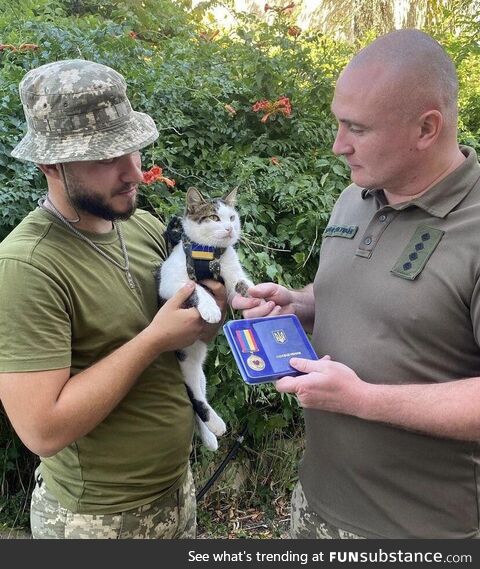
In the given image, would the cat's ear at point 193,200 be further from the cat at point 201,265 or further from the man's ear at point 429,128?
the man's ear at point 429,128

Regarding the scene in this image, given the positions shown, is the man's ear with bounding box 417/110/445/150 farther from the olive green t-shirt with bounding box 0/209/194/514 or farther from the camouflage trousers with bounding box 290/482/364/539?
the camouflage trousers with bounding box 290/482/364/539

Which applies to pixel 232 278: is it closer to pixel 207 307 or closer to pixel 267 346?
pixel 207 307

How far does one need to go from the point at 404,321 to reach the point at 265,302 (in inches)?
26.0

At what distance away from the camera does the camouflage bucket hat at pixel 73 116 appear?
179 centimetres

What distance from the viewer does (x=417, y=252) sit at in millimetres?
1691

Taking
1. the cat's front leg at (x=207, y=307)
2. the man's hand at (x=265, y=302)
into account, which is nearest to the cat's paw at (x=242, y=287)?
the man's hand at (x=265, y=302)

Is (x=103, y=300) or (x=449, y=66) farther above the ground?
(x=449, y=66)

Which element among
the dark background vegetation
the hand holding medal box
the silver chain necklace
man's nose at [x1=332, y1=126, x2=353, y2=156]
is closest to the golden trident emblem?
the hand holding medal box

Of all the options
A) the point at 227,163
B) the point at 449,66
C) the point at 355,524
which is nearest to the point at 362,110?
the point at 449,66

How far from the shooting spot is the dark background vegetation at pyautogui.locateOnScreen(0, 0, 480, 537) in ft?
11.3

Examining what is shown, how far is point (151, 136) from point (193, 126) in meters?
2.42

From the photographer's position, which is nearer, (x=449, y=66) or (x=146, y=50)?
(x=449, y=66)

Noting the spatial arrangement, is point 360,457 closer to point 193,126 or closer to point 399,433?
point 399,433

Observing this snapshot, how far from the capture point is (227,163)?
408 cm
